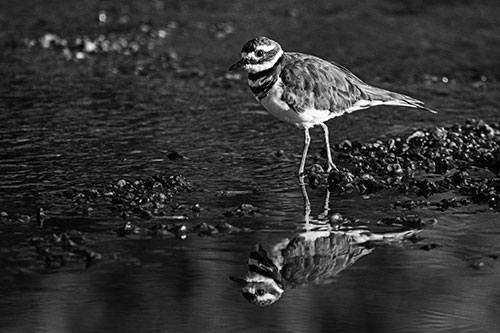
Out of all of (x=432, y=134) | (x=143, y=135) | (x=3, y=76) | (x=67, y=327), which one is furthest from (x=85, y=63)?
(x=67, y=327)

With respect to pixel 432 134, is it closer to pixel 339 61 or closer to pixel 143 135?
pixel 143 135

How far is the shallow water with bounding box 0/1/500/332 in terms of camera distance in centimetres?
627

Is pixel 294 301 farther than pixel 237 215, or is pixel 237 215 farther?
pixel 237 215

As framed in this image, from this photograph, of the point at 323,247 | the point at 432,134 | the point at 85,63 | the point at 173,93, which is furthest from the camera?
the point at 85,63

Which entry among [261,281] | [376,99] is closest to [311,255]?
[261,281]

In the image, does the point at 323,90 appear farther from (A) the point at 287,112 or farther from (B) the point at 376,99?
(B) the point at 376,99

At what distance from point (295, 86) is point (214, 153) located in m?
1.09

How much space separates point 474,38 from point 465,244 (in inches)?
311

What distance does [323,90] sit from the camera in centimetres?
920

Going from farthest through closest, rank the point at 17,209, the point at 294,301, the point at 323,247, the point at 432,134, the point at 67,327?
the point at 432,134 → the point at 17,209 → the point at 323,247 → the point at 294,301 → the point at 67,327

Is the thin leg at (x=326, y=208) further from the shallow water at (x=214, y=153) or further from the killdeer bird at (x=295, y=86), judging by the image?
the killdeer bird at (x=295, y=86)

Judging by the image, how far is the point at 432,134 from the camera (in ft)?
32.4

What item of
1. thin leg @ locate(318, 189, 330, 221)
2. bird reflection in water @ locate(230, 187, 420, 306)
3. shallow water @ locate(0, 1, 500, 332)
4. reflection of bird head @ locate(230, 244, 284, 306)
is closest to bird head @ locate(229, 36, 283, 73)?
shallow water @ locate(0, 1, 500, 332)

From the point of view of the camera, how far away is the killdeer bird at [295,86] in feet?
29.3
